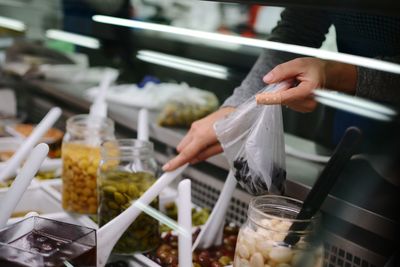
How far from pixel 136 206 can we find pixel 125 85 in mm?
1067

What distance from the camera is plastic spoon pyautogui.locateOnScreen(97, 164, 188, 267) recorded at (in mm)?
993

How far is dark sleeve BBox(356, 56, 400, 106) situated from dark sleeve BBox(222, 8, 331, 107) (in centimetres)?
14

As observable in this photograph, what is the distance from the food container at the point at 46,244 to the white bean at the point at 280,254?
323 mm

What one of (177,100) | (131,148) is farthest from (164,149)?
(131,148)

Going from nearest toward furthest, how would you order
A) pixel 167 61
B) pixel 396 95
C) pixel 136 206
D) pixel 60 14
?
pixel 396 95
pixel 136 206
pixel 167 61
pixel 60 14

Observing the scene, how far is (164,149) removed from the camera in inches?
61.9

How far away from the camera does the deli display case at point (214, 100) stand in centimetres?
81

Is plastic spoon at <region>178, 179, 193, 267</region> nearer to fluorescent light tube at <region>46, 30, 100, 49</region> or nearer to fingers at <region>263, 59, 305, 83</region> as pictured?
fingers at <region>263, 59, 305, 83</region>

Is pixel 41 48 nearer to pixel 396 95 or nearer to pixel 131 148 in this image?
pixel 131 148

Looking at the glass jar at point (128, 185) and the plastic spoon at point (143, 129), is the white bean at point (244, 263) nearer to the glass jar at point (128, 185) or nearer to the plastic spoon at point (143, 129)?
the glass jar at point (128, 185)

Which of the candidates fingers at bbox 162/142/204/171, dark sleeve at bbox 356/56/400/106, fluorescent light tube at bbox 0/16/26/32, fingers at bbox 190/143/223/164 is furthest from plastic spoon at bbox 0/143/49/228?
fluorescent light tube at bbox 0/16/26/32

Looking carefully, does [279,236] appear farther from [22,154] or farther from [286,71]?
[22,154]

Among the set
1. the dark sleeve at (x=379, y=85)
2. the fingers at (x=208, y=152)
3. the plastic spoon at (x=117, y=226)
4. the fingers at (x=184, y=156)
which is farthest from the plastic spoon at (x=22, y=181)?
the dark sleeve at (x=379, y=85)

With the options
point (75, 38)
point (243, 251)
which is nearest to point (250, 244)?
point (243, 251)
